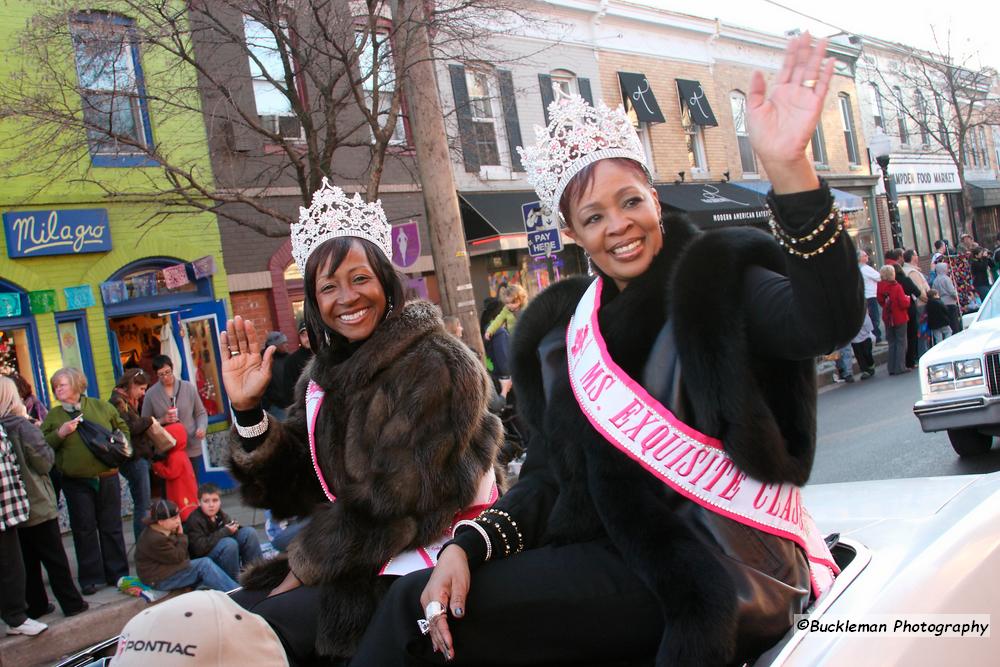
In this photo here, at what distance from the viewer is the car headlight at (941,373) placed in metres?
6.70

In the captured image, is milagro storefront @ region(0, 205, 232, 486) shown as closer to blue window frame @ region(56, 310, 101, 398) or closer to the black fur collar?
blue window frame @ region(56, 310, 101, 398)

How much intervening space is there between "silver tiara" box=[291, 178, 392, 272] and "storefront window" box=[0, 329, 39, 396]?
952cm

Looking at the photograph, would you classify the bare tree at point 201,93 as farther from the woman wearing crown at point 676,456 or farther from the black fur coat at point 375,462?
the woman wearing crown at point 676,456

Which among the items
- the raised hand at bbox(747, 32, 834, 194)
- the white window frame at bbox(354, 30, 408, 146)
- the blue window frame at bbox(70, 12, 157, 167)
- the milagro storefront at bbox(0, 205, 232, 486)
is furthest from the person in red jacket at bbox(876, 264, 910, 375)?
the raised hand at bbox(747, 32, 834, 194)

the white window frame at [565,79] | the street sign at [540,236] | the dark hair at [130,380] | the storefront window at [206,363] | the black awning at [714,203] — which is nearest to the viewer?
the dark hair at [130,380]

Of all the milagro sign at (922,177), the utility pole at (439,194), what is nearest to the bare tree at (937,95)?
the milagro sign at (922,177)

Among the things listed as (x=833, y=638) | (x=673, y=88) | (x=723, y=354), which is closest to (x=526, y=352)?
(x=723, y=354)

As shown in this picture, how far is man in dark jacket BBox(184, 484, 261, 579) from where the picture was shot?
676cm

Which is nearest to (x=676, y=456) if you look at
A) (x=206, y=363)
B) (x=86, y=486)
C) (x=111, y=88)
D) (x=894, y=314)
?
(x=86, y=486)

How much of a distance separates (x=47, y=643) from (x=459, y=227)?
16.9ft

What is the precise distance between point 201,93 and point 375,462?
1083 cm

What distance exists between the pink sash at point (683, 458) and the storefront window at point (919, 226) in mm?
35247

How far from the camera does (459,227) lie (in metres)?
8.68

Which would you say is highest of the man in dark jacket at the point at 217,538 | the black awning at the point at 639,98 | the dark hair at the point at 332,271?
the black awning at the point at 639,98
